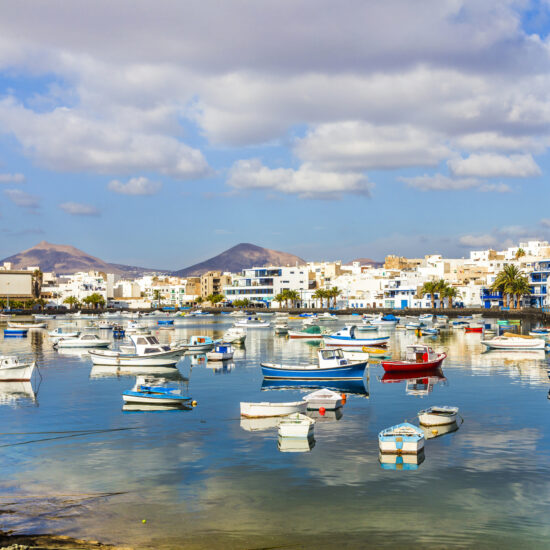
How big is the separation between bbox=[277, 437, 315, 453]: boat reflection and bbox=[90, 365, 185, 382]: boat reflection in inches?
1078

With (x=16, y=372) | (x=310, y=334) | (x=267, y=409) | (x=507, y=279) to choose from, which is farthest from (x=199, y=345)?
(x=507, y=279)

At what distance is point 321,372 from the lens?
50438mm

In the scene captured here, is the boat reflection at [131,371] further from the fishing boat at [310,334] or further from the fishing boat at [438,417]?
the fishing boat at [310,334]

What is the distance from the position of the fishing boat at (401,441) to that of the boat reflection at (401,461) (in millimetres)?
173

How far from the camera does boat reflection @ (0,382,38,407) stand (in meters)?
43.2

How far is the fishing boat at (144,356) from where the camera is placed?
199ft

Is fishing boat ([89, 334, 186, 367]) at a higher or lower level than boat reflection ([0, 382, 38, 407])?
higher

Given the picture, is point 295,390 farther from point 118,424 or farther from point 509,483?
point 509,483

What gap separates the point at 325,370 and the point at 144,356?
19.8 m

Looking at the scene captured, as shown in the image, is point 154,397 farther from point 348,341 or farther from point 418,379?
point 348,341

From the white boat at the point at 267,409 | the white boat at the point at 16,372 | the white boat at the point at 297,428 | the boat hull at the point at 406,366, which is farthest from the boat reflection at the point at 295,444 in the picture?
the white boat at the point at 16,372

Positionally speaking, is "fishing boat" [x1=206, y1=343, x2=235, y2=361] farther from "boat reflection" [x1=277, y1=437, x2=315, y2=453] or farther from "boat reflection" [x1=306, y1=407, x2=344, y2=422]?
"boat reflection" [x1=277, y1=437, x2=315, y2=453]

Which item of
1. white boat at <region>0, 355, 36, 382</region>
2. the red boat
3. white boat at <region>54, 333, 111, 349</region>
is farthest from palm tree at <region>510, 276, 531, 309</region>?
white boat at <region>0, 355, 36, 382</region>

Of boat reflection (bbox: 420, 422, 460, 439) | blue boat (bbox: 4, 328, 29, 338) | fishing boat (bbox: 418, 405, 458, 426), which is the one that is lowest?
boat reflection (bbox: 420, 422, 460, 439)
